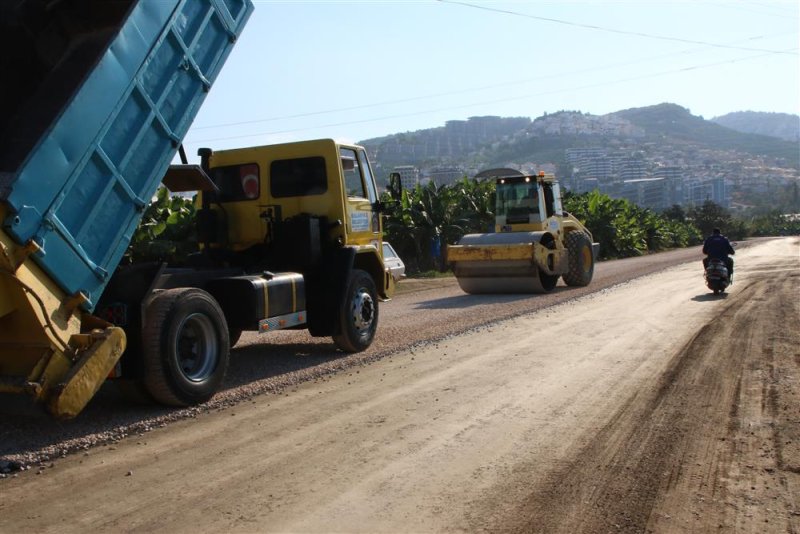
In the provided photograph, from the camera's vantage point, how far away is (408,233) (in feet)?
96.8

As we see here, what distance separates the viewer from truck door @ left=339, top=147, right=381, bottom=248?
10.2 m

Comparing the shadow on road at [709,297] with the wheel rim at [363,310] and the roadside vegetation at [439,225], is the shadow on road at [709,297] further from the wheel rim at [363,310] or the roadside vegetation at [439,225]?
the wheel rim at [363,310]

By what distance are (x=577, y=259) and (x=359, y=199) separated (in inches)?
420

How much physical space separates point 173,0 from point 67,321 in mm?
3193

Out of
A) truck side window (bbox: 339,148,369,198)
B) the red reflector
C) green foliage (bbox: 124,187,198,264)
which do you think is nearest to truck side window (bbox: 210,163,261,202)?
the red reflector

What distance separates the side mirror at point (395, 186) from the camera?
1082 cm

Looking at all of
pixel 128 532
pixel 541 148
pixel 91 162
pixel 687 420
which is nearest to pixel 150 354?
pixel 91 162

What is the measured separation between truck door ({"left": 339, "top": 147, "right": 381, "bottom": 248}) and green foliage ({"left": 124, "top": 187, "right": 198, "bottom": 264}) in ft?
22.9

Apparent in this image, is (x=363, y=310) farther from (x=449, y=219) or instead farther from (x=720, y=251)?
(x=449, y=219)

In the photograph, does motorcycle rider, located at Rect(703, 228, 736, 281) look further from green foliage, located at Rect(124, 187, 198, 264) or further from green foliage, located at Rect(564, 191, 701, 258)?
green foliage, located at Rect(564, 191, 701, 258)

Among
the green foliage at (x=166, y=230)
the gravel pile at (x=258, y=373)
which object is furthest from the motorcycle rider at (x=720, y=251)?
the green foliage at (x=166, y=230)

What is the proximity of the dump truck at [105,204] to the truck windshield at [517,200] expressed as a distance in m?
10.9

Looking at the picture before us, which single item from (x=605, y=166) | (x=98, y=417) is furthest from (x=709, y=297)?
(x=605, y=166)

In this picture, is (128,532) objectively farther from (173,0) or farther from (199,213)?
(199,213)
